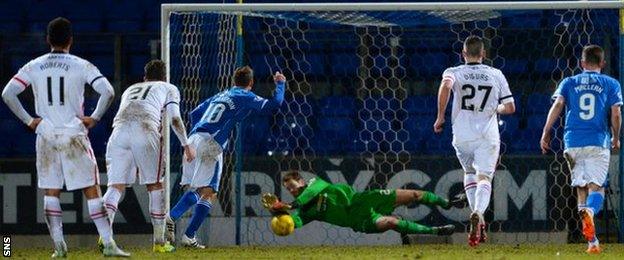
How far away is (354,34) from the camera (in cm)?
1555

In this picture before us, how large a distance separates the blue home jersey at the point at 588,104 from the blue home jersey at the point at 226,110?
2.64 metres

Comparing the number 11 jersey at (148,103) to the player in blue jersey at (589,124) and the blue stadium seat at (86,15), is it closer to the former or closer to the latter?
the player in blue jersey at (589,124)

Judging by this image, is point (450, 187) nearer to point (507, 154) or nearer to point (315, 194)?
point (507, 154)

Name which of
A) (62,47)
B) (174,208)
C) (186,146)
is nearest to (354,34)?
(174,208)

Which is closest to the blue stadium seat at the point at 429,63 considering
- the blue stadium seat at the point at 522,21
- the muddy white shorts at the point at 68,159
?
the blue stadium seat at the point at 522,21

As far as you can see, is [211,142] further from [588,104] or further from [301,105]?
[588,104]

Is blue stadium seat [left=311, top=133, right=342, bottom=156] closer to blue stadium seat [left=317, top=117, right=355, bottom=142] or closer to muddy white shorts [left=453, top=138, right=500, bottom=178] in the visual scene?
blue stadium seat [left=317, top=117, right=355, bottom=142]

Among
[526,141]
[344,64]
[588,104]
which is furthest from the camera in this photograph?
[344,64]

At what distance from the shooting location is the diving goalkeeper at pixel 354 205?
12414 mm

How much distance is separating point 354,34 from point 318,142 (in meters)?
1.17

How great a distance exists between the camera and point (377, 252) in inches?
479

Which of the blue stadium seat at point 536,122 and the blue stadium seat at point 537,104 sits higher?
the blue stadium seat at point 537,104

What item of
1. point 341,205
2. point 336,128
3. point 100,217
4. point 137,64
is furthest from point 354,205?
point 137,64

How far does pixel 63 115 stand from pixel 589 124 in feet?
13.8
